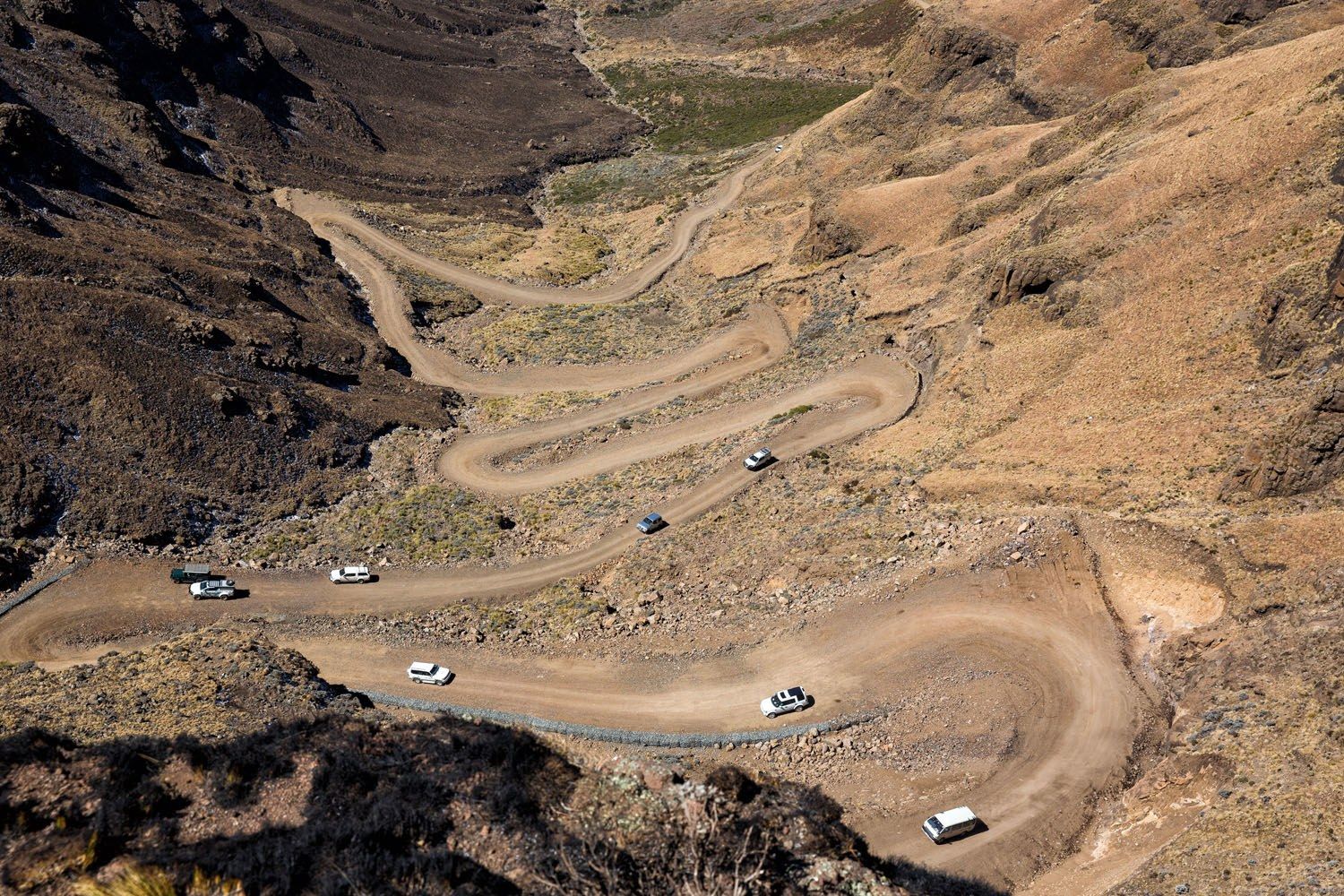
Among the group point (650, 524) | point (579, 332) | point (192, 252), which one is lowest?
point (650, 524)

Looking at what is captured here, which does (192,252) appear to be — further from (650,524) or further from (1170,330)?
(1170,330)

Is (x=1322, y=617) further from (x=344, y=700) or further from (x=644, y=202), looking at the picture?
(x=644, y=202)

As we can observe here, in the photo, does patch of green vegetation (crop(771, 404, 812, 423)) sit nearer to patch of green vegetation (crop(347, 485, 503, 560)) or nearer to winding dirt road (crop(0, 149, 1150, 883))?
winding dirt road (crop(0, 149, 1150, 883))

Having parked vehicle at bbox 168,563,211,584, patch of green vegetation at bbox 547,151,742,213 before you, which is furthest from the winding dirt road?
patch of green vegetation at bbox 547,151,742,213

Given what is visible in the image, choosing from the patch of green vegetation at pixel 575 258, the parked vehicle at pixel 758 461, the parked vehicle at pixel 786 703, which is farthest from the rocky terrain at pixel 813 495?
the parked vehicle at pixel 758 461

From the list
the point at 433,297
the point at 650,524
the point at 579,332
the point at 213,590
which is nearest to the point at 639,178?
the point at 433,297

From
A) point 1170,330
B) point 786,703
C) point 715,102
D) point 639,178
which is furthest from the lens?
point 715,102
